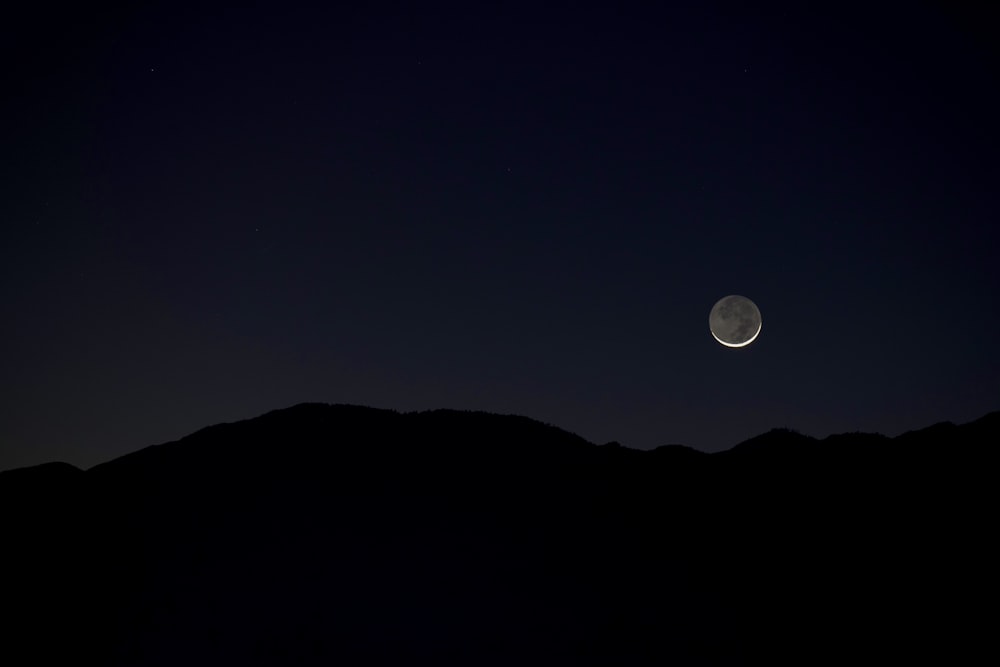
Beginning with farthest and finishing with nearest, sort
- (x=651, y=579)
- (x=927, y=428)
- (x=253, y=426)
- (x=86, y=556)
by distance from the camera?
1. (x=253, y=426)
2. (x=927, y=428)
3. (x=86, y=556)
4. (x=651, y=579)

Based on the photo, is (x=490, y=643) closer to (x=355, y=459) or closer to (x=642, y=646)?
(x=642, y=646)

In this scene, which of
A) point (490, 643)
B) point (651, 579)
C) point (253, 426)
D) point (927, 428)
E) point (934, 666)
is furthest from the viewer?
point (253, 426)

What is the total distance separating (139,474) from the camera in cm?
3888

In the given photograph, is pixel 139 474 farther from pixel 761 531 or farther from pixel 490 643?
pixel 761 531

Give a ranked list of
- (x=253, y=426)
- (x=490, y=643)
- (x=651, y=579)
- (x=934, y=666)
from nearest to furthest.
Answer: (x=934, y=666), (x=490, y=643), (x=651, y=579), (x=253, y=426)

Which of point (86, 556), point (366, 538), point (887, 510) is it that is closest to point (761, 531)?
point (887, 510)

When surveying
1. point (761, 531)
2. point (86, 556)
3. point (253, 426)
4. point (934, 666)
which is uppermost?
point (253, 426)

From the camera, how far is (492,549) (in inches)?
1257

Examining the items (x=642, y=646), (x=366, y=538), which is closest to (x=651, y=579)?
(x=642, y=646)

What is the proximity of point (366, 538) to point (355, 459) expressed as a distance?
638cm

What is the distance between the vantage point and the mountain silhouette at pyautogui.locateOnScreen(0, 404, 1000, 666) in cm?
2742

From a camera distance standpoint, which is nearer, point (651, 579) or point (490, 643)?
point (490, 643)

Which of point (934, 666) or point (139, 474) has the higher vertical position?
point (139, 474)

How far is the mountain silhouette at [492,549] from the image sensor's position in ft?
90.0
